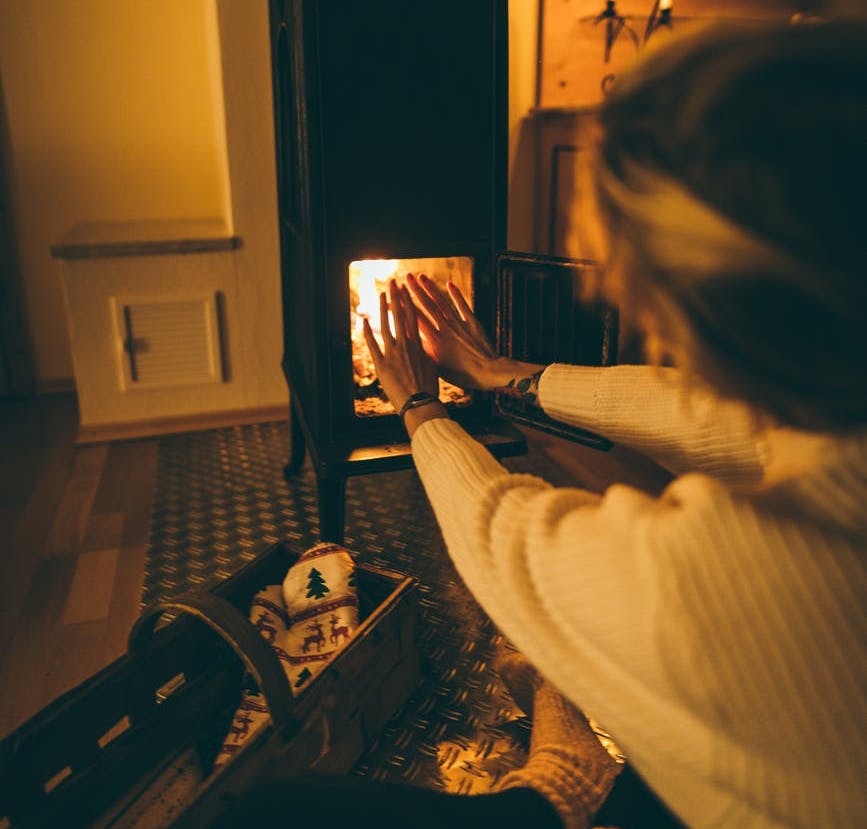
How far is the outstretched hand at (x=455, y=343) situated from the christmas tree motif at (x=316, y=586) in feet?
1.19

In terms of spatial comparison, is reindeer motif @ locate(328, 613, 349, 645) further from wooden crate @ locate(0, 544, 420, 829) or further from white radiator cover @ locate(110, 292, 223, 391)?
white radiator cover @ locate(110, 292, 223, 391)

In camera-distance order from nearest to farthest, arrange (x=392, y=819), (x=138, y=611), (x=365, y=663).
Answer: (x=392, y=819), (x=365, y=663), (x=138, y=611)

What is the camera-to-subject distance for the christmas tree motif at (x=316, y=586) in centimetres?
114

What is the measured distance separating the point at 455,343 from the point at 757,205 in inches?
29.1

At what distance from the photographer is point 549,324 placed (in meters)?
1.70

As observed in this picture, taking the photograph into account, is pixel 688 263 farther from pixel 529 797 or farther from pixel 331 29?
pixel 331 29

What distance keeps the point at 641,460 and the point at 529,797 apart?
131 cm

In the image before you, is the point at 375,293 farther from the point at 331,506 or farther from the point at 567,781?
the point at 567,781

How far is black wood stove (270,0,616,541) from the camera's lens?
4.05 ft

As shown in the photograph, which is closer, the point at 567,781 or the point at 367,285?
the point at 567,781

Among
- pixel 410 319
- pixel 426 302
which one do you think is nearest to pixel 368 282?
pixel 426 302

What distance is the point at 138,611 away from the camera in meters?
1.44

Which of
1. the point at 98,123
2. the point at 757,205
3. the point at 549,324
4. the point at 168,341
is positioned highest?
the point at 98,123

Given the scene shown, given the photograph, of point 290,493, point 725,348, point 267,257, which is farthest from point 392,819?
point 267,257
